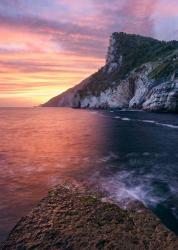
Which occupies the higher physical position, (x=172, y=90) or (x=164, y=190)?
(x=172, y=90)

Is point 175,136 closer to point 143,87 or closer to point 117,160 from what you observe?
point 117,160

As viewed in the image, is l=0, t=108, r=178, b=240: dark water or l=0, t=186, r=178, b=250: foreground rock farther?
l=0, t=108, r=178, b=240: dark water

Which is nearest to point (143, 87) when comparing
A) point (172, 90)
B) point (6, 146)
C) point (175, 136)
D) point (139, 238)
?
point (172, 90)

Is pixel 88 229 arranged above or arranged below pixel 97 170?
above

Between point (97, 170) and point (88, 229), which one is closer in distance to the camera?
point (88, 229)

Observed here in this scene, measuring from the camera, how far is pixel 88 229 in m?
17.3

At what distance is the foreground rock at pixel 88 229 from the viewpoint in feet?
52.2

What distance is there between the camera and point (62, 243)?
16.0 m

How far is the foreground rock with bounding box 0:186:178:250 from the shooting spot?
15.9 metres

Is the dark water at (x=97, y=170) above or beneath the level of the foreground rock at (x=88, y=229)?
beneath

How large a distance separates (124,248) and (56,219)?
5224mm

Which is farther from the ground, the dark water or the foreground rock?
the foreground rock

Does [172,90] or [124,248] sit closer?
[124,248]

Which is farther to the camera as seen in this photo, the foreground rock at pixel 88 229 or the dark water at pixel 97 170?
the dark water at pixel 97 170
